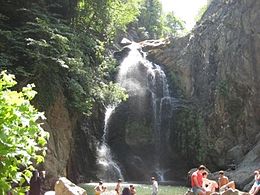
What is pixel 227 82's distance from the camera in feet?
106

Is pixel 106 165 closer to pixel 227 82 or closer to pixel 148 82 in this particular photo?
pixel 148 82

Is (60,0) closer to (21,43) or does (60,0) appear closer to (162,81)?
(21,43)

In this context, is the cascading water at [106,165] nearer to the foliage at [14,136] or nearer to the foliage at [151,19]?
the foliage at [14,136]

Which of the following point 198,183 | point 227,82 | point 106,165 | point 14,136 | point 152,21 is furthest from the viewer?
point 152,21

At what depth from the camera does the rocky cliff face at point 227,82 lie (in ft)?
99.8

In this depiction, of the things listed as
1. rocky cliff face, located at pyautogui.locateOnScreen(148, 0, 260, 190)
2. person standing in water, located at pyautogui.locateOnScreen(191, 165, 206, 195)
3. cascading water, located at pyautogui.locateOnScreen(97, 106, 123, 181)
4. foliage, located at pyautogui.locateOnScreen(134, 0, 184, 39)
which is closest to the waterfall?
cascading water, located at pyautogui.locateOnScreen(97, 106, 123, 181)

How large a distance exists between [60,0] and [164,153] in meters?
15.1

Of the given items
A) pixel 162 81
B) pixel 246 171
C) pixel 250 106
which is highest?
pixel 162 81

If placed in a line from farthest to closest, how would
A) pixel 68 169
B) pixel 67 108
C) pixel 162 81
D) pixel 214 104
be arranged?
pixel 162 81
pixel 214 104
pixel 68 169
pixel 67 108

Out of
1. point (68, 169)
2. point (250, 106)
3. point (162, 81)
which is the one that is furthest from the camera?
point (162, 81)

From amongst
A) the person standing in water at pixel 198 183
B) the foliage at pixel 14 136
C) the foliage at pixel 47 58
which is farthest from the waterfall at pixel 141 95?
the foliage at pixel 14 136

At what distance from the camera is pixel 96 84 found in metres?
23.8

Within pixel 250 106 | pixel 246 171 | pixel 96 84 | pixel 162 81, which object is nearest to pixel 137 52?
pixel 162 81

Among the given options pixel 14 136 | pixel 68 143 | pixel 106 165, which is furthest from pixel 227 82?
pixel 14 136
